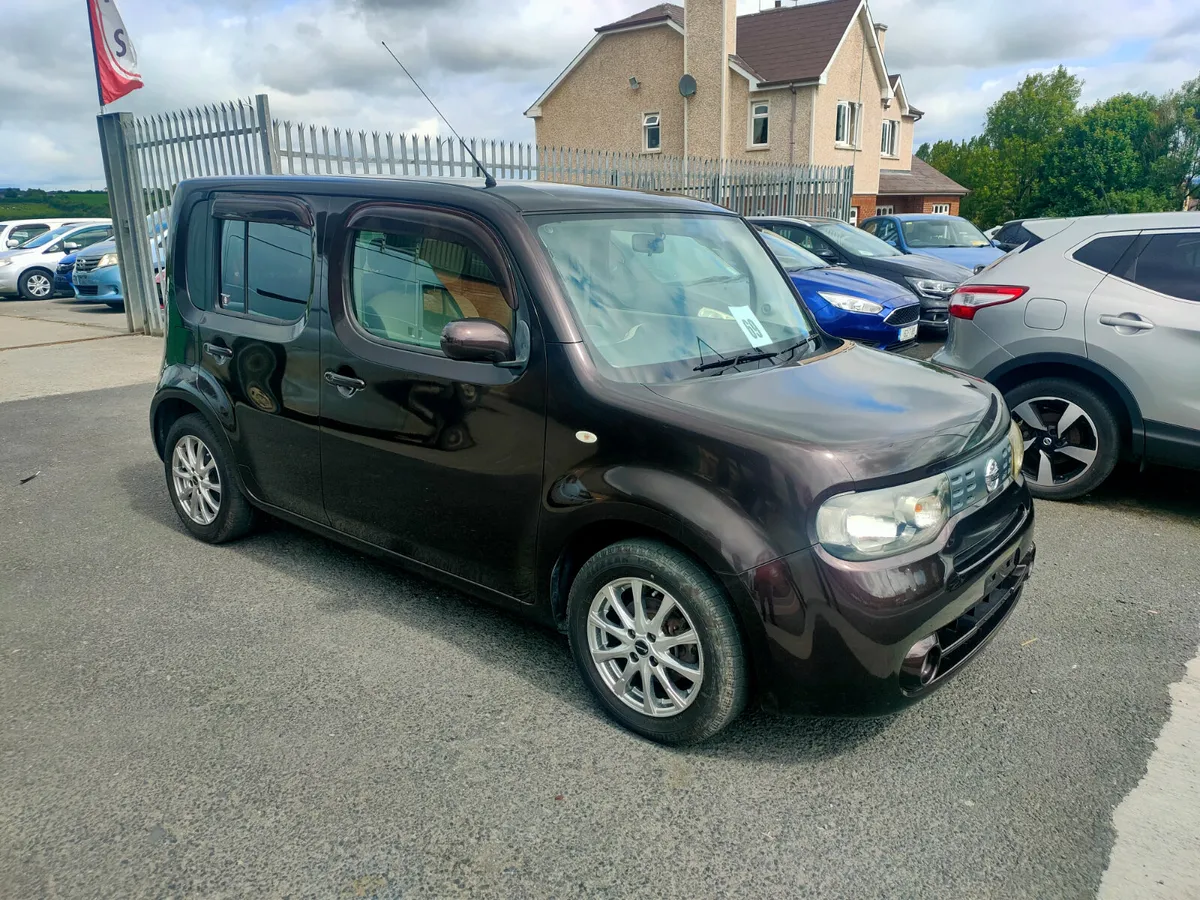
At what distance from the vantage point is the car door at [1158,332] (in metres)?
4.72

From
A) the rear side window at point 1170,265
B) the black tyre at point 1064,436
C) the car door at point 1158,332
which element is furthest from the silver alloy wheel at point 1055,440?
the rear side window at point 1170,265

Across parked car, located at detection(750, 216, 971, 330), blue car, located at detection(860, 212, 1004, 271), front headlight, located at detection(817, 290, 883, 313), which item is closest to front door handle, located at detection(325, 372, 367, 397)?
front headlight, located at detection(817, 290, 883, 313)

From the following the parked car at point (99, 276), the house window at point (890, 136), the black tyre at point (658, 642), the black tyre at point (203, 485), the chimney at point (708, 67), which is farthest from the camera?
the house window at point (890, 136)

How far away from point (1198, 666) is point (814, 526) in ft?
6.66

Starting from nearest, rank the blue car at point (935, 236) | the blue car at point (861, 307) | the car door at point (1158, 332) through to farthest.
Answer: the car door at point (1158, 332) → the blue car at point (861, 307) → the blue car at point (935, 236)

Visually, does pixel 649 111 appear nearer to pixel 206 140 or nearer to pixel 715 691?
pixel 206 140

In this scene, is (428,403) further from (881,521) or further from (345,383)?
(881,521)

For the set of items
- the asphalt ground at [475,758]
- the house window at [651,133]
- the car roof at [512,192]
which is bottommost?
the asphalt ground at [475,758]

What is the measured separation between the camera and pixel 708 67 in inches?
1246

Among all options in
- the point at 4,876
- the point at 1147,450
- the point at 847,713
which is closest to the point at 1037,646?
the point at 847,713

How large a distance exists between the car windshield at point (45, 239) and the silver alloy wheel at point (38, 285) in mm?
713

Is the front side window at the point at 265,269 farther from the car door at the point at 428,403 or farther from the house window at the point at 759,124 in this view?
the house window at the point at 759,124

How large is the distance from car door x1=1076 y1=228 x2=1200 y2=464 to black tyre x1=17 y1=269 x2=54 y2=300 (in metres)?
20.7

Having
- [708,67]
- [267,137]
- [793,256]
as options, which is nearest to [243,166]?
[267,137]
